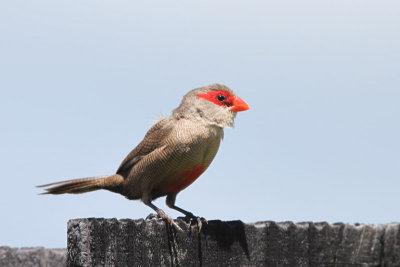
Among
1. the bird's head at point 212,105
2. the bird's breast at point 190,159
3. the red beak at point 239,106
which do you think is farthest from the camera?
the red beak at point 239,106

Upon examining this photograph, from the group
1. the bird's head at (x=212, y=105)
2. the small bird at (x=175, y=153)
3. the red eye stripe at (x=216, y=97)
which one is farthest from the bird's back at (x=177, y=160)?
the red eye stripe at (x=216, y=97)

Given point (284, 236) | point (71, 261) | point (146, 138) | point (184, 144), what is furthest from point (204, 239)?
point (146, 138)

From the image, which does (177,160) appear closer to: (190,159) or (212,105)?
(190,159)

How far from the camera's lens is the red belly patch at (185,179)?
19.6 feet

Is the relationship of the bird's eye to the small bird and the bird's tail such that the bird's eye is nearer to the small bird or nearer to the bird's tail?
the small bird

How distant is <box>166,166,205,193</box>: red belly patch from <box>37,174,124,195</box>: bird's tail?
0.71 m

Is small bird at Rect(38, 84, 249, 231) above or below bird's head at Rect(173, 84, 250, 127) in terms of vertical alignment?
below

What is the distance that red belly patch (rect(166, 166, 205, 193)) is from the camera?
5.98 meters

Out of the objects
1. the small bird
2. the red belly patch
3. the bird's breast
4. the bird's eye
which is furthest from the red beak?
the red belly patch

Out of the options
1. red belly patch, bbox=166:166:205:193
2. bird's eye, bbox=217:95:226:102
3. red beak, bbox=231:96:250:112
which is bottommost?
red belly patch, bbox=166:166:205:193

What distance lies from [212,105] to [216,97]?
15 centimetres

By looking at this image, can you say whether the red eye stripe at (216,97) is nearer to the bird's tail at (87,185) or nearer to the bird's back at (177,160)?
the bird's back at (177,160)

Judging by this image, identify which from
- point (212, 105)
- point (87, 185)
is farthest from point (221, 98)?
point (87, 185)

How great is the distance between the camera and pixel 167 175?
602 centimetres
